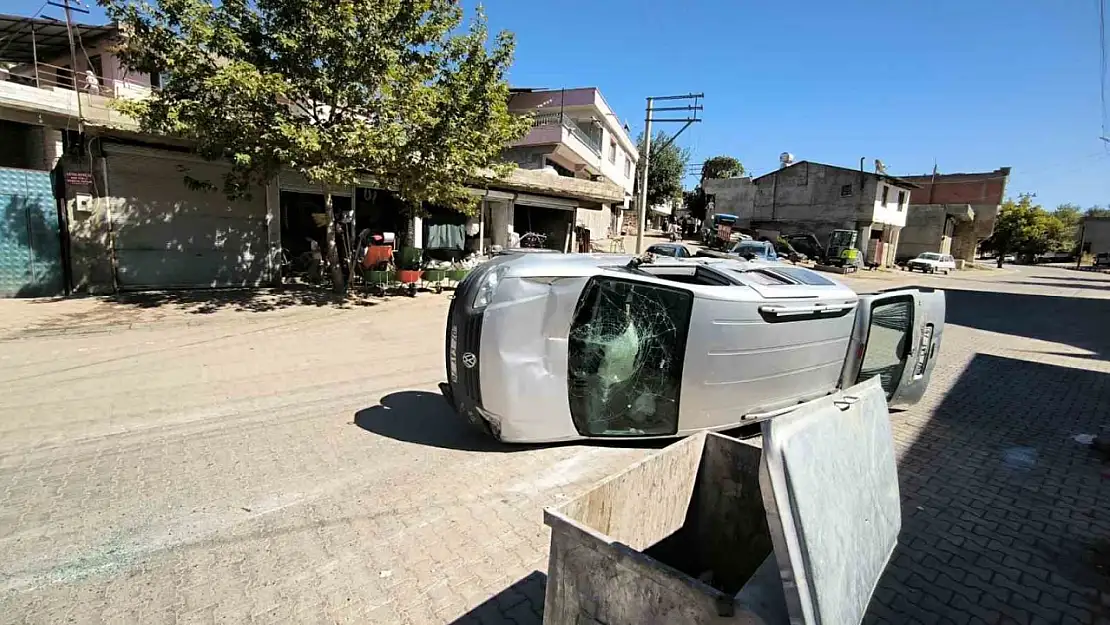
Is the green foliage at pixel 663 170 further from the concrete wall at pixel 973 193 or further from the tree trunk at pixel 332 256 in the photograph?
the tree trunk at pixel 332 256

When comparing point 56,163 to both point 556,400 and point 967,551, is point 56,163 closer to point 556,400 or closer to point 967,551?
point 556,400

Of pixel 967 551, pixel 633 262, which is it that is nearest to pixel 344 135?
pixel 633 262

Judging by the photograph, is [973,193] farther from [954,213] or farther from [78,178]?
[78,178]

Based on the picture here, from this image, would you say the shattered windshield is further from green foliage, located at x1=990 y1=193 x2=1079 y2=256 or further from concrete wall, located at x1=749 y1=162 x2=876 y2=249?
green foliage, located at x1=990 y1=193 x2=1079 y2=256

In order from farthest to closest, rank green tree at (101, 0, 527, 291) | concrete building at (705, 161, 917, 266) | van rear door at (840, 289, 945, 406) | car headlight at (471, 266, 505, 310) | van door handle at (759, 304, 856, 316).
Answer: concrete building at (705, 161, 917, 266) → green tree at (101, 0, 527, 291) → van rear door at (840, 289, 945, 406) → van door handle at (759, 304, 856, 316) → car headlight at (471, 266, 505, 310)

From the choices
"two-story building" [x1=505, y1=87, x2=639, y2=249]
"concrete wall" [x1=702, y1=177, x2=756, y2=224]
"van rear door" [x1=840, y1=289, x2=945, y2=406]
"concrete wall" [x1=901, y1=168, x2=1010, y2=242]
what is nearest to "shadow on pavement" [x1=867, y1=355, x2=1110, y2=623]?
"van rear door" [x1=840, y1=289, x2=945, y2=406]

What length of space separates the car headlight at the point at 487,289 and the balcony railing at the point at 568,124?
19888 mm

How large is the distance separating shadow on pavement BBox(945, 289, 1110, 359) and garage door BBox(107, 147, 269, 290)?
1759 cm

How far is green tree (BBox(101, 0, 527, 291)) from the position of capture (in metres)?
8.89

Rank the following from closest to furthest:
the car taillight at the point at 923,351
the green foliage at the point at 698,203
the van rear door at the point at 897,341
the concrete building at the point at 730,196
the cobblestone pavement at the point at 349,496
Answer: the cobblestone pavement at the point at 349,496
the van rear door at the point at 897,341
the car taillight at the point at 923,351
the concrete building at the point at 730,196
the green foliage at the point at 698,203

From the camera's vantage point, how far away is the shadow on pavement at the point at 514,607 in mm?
2414

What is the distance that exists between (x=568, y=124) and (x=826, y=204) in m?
22.2

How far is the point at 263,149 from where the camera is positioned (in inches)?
362

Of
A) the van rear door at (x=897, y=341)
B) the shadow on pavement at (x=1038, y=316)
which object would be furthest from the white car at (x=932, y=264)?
the van rear door at (x=897, y=341)
